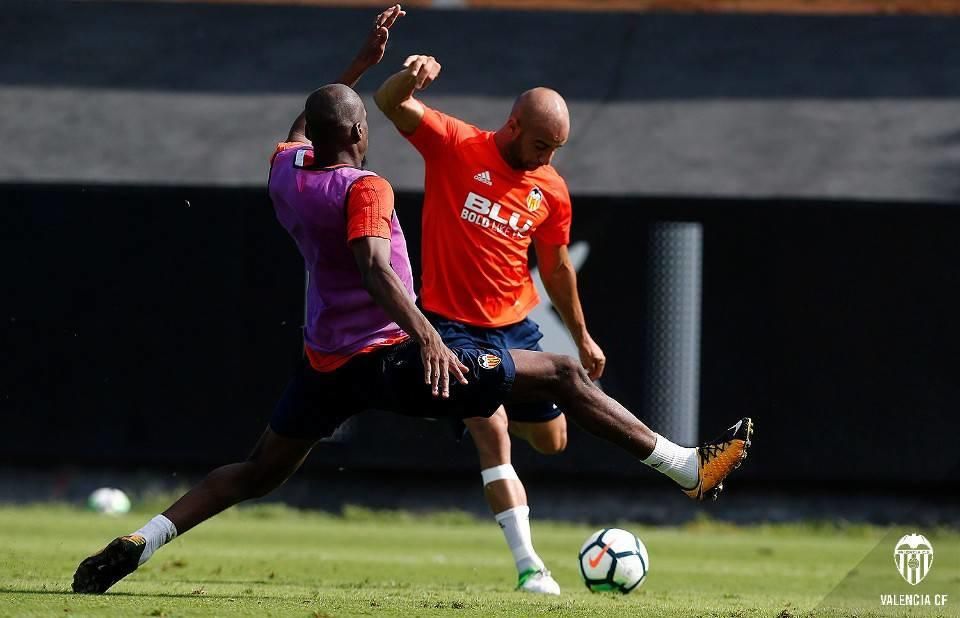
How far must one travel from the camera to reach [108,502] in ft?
42.6

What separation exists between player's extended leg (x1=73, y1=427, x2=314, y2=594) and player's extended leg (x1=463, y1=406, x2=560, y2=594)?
138cm

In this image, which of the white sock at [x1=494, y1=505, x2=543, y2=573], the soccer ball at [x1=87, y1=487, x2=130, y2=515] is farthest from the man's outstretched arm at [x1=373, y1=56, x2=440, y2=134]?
the soccer ball at [x1=87, y1=487, x2=130, y2=515]

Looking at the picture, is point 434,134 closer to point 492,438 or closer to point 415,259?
point 492,438

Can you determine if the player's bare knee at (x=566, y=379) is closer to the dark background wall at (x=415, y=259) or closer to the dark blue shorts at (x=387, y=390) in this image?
the dark blue shorts at (x=387, y=390)

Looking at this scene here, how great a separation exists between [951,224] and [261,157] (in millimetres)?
6097

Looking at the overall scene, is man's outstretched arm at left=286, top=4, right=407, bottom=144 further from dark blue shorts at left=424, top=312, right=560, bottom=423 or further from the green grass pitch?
the green grass pitch

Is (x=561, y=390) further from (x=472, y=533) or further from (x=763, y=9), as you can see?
(x=763, y=9)

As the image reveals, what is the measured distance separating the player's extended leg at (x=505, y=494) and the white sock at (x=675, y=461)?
141cm

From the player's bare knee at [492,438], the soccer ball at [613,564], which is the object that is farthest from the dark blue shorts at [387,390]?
the soccer ball at [613,564]

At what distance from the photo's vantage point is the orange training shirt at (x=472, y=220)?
25.1ft

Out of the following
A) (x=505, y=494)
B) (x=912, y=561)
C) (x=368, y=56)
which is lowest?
(x=912, y=561)

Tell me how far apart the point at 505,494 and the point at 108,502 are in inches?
242

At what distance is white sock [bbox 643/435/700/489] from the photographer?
6465mm

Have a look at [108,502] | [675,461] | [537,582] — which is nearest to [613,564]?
[537,582]
